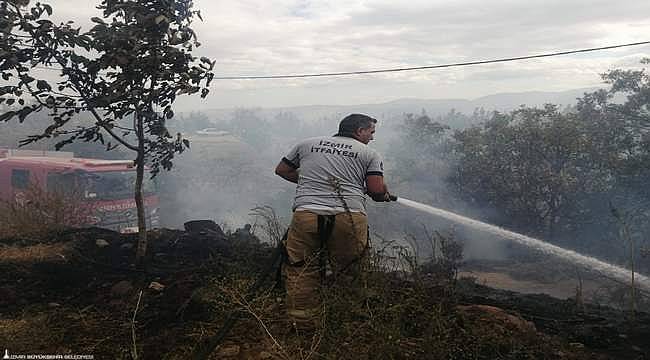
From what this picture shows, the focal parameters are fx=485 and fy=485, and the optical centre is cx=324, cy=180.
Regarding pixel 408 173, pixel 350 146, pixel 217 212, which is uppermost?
pixel 350 146

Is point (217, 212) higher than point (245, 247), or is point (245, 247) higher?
point (245, 247)

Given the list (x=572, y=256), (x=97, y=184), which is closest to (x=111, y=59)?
(x=97, y=184)

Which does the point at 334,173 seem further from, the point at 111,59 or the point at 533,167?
the point at 533,167

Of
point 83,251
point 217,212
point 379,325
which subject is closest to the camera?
point 379,325

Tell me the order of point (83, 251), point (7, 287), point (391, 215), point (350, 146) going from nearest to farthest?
point (350, 146) → point (7, 287) → point (83, 251) → point (391, 215)

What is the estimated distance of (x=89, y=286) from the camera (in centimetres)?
474

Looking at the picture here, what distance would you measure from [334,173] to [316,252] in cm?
63

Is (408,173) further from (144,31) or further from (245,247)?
(144,31)

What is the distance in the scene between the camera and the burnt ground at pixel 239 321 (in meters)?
3.14

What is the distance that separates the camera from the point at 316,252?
377 centimetres

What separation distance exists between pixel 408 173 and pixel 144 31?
14.9 m

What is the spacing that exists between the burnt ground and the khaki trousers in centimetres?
22

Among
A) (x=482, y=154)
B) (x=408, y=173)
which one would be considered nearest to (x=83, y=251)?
(x=482, y=154)

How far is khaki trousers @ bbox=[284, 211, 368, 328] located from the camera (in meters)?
3.62
